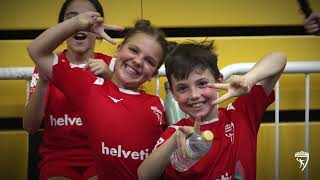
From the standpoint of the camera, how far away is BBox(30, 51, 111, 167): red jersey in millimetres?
1223

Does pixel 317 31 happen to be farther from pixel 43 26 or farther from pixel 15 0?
pixel 15 0

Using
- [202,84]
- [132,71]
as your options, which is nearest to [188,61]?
[202,84]

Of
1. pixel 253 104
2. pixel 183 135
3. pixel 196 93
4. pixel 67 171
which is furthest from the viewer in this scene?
pixel 67 171

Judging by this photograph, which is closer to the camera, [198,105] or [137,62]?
[198,105]

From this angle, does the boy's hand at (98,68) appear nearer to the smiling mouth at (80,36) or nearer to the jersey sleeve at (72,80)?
the jersey sleeve at (72,80)

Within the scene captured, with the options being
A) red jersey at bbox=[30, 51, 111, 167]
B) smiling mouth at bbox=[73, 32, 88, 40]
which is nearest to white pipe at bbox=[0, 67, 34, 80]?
red jersey at bbox=[30, 51, 111, 167]

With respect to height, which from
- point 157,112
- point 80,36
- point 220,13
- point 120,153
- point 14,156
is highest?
point 220,13

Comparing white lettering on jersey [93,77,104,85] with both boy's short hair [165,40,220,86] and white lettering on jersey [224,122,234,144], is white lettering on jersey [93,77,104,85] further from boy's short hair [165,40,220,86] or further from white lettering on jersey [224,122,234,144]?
white lettering on jersey [224,122,234,144]

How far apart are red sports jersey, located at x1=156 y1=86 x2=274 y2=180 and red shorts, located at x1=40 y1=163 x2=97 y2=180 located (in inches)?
11.6

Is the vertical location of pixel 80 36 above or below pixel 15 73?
above

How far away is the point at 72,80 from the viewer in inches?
40.1

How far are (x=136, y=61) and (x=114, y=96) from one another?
118 mm

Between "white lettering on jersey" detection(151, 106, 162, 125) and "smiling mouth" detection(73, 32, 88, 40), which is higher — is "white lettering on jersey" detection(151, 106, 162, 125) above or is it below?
below

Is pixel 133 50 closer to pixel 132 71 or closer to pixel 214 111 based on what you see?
pixel 132 71
